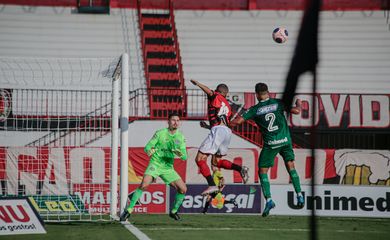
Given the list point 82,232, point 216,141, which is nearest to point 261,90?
point 216,141

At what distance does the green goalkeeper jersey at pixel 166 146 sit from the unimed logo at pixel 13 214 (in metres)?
3.10

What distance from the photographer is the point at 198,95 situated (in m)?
20.8

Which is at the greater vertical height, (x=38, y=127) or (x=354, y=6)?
(x=354, y=6)

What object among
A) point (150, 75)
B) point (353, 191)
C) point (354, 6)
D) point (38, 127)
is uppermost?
point (354, 6)

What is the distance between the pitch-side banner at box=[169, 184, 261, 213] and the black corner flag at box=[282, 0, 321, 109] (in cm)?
1450

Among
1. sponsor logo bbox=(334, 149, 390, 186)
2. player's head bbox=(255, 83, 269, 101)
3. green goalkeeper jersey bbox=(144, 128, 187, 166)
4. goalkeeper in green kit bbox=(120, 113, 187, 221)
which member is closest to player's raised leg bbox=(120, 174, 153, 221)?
goalkeeper in green kit bbox=(120, 113, 187, 221)

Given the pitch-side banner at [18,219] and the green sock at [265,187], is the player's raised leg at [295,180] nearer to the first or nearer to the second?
the green sock at [265,187]

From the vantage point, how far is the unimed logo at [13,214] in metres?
9.59

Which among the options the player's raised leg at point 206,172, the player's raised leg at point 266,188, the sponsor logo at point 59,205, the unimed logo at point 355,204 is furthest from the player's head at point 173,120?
the unimed logo at point 355,204

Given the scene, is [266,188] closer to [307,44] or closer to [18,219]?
[18,219]

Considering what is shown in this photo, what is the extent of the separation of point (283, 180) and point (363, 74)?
8757mm

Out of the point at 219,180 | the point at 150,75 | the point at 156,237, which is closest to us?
the point at 156,237

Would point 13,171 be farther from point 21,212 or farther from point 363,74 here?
point 363,74

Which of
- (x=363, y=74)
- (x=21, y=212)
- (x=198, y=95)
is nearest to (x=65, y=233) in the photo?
(x=21, y=212)
